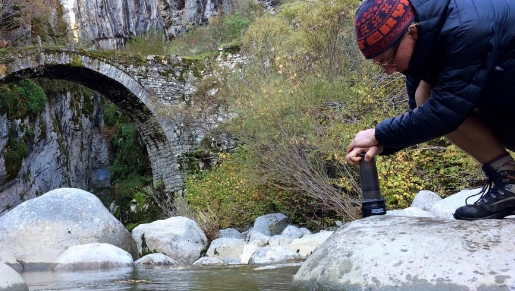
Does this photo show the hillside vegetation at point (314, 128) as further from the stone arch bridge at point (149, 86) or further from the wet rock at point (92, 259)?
the stone arch bridge at point (149, 86)

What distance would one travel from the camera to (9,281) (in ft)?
11.2

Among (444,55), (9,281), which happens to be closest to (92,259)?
(9,281)

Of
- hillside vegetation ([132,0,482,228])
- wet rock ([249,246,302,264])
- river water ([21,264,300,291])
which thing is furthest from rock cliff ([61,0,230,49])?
river water ([21,264,300,291])

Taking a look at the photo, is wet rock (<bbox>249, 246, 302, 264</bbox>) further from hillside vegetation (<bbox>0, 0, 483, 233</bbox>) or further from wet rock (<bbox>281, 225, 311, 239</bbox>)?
wet rock (<bbox>281, 225, 311, 239</bbox>)

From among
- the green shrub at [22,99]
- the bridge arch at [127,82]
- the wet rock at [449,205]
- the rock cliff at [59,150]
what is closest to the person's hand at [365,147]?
the wet rock at [449,205]

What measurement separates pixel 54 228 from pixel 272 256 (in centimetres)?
271

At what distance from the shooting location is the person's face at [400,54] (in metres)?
1.96

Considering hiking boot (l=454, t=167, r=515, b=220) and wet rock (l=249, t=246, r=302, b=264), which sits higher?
hiking boot (l=454, t=167, r=515, b=220)

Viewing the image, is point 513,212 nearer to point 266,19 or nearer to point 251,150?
point 251,150

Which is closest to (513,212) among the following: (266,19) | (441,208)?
(441,208)

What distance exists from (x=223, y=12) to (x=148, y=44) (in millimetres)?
3876

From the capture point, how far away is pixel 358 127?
8352 millimetres

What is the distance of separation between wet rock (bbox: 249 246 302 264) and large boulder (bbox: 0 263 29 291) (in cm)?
328

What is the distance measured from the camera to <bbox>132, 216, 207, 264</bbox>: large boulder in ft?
27.3
